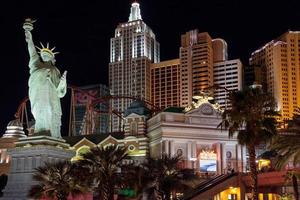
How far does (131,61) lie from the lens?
160 meters

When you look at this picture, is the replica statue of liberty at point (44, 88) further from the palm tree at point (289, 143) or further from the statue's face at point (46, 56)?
the palm tree at point (289, 143)

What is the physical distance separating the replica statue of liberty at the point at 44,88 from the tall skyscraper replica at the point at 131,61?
9521cm

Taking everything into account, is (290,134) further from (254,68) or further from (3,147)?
(254,68)

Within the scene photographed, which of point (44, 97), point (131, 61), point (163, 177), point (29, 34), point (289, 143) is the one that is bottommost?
point (163, 177)

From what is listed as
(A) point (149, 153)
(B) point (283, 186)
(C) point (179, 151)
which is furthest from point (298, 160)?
(A) point (149, 153)

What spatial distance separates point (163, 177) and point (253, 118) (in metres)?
8.40

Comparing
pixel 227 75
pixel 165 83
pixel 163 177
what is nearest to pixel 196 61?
pixel 227 75

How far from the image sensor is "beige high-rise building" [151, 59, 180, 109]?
16125 centimetres

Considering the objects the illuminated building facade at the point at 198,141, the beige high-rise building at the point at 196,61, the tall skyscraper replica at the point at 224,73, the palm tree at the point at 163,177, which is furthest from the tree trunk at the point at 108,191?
the tall skyscraper replica at the point at 224,73

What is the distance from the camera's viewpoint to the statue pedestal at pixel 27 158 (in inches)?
2280

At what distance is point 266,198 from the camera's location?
53.4 m

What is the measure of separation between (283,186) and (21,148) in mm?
30396

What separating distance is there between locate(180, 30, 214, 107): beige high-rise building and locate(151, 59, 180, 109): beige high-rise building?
810cm

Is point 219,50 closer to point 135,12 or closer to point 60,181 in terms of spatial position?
point 135,12
